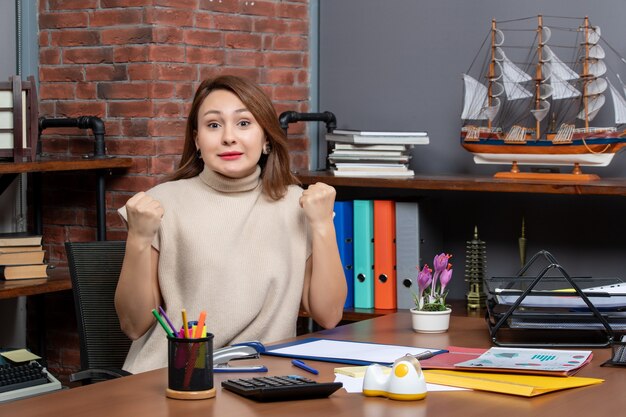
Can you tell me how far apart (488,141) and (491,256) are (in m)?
0.48

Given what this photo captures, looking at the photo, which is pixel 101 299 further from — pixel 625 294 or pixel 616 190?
pixel 616 190

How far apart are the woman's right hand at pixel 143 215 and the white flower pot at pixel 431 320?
0.63 m

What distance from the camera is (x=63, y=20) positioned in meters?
3.66

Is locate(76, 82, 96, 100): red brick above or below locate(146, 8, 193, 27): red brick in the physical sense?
below

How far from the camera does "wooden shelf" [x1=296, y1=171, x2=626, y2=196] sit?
121 inches

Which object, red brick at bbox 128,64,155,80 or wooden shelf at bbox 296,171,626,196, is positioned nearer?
wooden shelf at bbox 296,171,626,196

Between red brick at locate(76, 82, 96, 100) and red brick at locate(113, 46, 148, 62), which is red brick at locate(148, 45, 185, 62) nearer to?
red brick at locate(113, 46, 148, 62)

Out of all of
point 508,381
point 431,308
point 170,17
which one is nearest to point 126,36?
point 170,17

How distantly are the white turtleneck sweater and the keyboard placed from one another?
0.20 meters

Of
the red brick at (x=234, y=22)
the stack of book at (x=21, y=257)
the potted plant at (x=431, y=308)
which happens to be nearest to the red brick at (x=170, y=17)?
the red brick at (x=234, y=22)

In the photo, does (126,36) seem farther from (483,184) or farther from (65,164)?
(483,184)

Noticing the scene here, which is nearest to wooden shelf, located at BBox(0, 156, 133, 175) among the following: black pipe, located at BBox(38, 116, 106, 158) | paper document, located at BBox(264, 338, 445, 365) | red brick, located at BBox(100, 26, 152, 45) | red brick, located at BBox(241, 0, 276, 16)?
black pipe, located at BBox(38, 116, 106, 158)

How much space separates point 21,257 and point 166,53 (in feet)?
2.75

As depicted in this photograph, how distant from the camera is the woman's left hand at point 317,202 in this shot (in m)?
2.46
